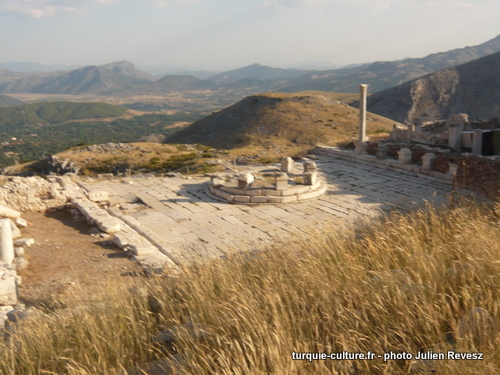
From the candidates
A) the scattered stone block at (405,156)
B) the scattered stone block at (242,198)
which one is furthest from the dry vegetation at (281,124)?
the scattered stone block at (242,198)

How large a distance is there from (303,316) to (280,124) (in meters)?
43.8

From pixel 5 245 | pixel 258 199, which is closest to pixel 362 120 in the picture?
pixel 258 199

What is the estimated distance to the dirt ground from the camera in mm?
7056

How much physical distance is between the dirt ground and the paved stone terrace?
48.5 inches

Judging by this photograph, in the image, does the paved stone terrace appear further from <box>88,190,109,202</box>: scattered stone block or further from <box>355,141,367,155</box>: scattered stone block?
<box>355,141,367,155</box>: scattered stone block

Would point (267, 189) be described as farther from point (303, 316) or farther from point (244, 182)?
point (303, 316)

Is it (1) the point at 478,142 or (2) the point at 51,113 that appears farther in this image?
(2) the point at 51,113

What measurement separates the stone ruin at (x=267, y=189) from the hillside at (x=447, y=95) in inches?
2216

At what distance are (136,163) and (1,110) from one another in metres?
158

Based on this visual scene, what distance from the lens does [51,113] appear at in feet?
550

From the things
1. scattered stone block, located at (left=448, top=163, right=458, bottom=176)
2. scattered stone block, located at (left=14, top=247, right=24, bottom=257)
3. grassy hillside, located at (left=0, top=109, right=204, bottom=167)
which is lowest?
grassy hillside, located at (left=0, top=109, right=204, bottom=167)

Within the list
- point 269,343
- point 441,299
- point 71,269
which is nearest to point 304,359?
point 269,343

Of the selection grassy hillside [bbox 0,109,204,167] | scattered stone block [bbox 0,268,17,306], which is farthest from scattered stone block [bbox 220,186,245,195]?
grassy hillside [bbox 0,109,204,167]

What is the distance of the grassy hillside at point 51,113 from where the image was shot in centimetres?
15446
